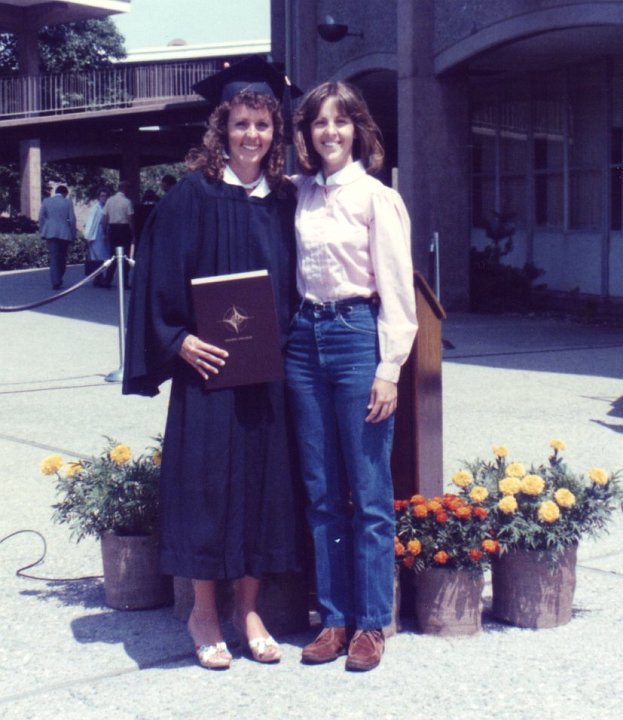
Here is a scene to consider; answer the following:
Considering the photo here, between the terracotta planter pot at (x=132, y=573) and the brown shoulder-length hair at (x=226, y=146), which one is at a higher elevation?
the brown shoulder-length hair at (x=226, y=146)

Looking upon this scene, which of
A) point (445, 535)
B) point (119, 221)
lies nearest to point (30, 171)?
point (119, 221)

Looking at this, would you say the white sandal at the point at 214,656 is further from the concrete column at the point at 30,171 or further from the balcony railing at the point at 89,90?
the concrete column at the point at 30,171

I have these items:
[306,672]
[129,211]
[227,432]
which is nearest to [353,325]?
[227,432]

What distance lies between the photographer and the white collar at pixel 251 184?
4.22 meters

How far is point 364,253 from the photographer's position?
13.4 ft

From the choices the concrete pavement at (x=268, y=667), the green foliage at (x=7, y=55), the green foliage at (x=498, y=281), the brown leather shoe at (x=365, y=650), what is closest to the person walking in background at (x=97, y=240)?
the green foliage at (x=498, y=281)

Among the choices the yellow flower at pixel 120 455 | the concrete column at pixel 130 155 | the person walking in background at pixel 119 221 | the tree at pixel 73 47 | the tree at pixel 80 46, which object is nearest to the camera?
the yellow flower at pixel 120 455

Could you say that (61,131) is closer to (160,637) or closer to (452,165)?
(452,165)

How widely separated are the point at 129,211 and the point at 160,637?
58.8ft

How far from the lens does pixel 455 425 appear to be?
28.5 ft

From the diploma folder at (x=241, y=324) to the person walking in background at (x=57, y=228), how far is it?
18.4 meters

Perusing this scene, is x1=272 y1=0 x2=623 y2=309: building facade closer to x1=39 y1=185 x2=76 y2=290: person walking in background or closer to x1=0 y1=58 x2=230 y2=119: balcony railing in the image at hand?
x1=39 y1=185 x2=76 y2=290: person walking in background

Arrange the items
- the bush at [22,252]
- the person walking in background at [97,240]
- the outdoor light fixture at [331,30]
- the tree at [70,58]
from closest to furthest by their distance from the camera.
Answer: the outdoor light fixture at [331,30], the person walking in background at [97,240], the bush at [22,252], the tree at [70,58]

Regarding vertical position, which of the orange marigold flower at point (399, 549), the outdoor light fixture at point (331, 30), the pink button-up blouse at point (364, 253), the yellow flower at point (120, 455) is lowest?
the orange marigold flower at point (399, 549)
